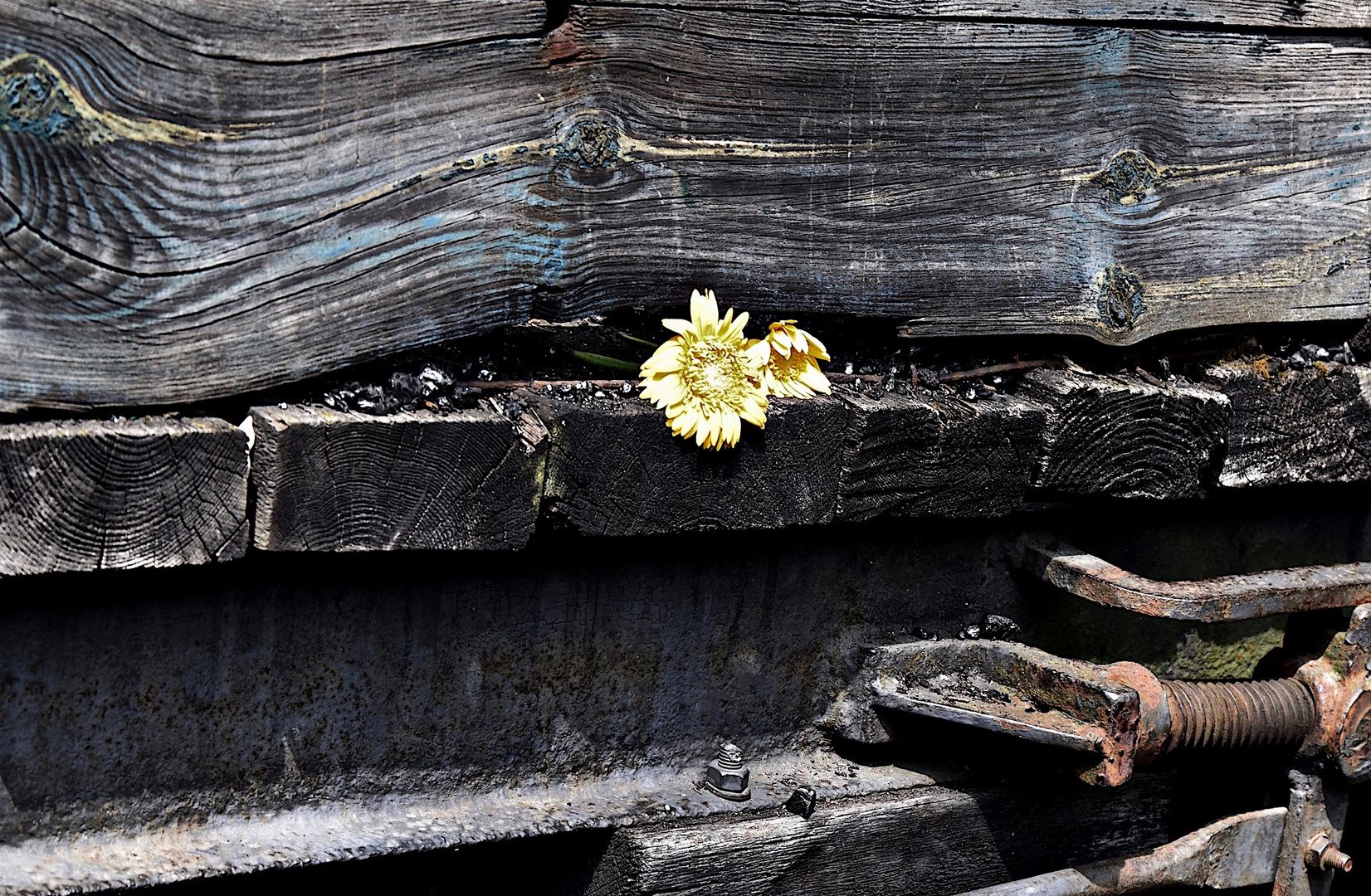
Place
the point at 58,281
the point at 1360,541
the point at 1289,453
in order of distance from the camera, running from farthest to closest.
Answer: the point at 1360,541
the point at 1289,453
the point at 58,281

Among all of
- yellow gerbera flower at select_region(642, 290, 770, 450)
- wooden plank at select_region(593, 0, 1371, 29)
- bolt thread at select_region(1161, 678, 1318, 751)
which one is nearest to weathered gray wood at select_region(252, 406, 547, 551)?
yellow gerbera flower at select_region(642, 290, 770, 450)

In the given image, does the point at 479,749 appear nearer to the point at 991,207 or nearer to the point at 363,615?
the point at 363,615

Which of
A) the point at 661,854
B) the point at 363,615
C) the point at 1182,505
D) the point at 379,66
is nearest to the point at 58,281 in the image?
the point at 379,66

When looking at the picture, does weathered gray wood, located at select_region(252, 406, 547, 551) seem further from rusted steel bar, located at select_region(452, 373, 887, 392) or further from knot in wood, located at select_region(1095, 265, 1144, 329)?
knot in wood, located at select_region(1095, 265, 1144, 329)

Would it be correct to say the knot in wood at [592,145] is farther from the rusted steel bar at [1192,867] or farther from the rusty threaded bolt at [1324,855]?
the rusty threaded bolt at [1324,855]

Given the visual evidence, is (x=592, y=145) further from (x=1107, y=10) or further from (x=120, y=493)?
(x=1107, y=10)

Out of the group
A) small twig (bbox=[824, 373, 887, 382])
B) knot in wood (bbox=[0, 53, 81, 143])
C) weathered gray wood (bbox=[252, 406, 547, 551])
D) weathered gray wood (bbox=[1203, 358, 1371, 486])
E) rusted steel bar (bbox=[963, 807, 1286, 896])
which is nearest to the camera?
knot in wood (bbox=[0, 53, 81, 143])

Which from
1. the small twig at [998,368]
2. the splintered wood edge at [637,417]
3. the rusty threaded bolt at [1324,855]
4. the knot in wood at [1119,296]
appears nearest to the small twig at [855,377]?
the splintered wood edge at [637,417]

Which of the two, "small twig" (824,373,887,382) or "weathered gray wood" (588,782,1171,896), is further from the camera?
"small twig" (824,373,887,382)
